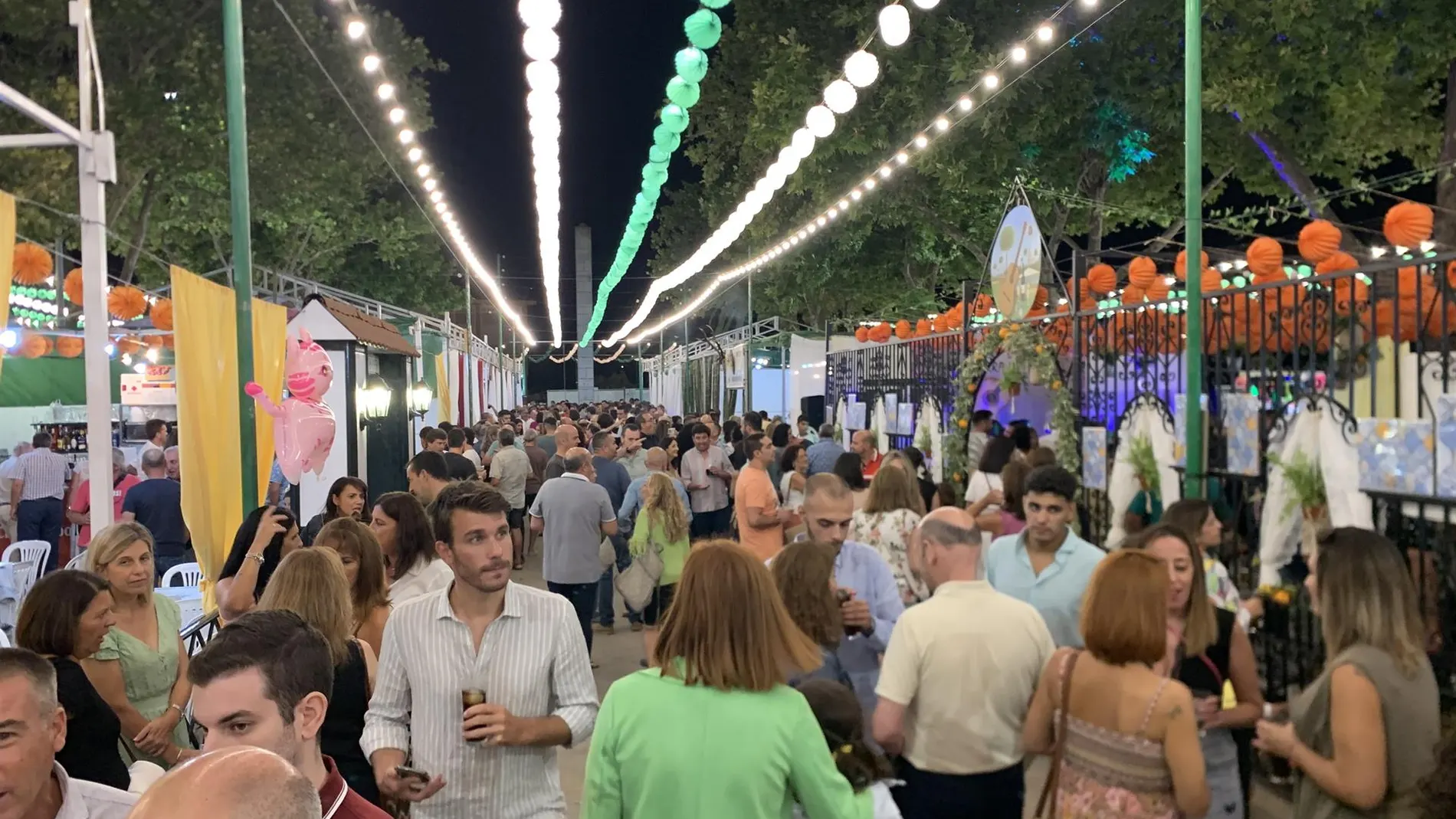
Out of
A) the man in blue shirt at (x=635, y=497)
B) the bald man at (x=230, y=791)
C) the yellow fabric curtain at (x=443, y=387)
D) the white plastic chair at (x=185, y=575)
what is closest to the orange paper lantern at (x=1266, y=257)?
the man in blue shirt at (x=635, y=497)

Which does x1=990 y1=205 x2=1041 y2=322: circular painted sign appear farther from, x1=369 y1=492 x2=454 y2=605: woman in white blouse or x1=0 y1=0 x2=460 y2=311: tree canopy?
x1=0 y1=0 x2=460 y2=311: tree canopy

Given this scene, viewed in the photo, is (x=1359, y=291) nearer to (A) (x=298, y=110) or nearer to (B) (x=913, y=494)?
(B) (x=913, y=494)

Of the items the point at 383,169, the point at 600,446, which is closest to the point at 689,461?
the point at 600,446

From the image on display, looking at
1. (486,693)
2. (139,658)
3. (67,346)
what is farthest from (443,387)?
(486,693)

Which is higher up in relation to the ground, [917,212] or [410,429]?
[917,212]

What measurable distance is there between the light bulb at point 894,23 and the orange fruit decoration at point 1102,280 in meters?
3.85

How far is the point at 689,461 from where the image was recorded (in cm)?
1175

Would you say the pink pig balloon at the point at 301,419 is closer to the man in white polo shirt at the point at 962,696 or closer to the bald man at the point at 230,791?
the man in white polo shirt at the point at 962,696

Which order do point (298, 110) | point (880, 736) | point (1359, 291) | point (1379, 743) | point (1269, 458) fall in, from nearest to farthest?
point (1379, 743)
point (880, 736)
point (1269, 458)
point (1359, 291)
point (298, 110)

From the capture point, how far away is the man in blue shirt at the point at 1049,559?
16.5 feet

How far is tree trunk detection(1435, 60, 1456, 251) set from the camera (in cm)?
1555

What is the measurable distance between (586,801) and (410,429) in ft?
47.8

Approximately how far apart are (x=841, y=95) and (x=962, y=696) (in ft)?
24.8

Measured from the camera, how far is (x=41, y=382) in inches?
734
